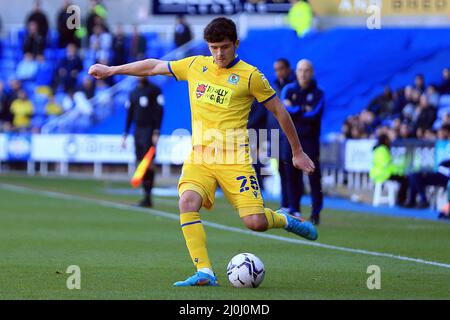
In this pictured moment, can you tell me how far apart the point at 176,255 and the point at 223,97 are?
2822mm

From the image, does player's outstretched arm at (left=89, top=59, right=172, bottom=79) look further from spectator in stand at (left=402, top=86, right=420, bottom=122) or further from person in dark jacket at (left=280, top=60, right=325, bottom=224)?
spectator in stand at (left=402, top=86, right=420, bottom=122)

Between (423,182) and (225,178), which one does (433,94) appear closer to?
(423,182)

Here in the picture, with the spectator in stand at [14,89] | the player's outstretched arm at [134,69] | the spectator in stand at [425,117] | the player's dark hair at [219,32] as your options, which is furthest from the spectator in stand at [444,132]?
the spectator in stand at [14,89]

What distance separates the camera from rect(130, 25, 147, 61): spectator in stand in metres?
35.6

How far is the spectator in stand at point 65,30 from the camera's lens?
1453 inches

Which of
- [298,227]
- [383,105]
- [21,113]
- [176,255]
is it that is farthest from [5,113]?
[298,227]

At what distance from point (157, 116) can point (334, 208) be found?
3625mm

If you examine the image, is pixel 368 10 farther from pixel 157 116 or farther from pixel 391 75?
pixel 157 116

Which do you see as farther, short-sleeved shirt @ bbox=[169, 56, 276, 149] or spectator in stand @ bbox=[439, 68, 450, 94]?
spectator in stand @ bbox=[439, 68, 450, 94]

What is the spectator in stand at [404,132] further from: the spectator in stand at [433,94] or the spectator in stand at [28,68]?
the spectator in stand at [28,68]

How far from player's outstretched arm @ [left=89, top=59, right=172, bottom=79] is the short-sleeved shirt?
9 centimetres

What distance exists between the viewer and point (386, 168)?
2175 centimetres

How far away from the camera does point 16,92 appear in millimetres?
34562

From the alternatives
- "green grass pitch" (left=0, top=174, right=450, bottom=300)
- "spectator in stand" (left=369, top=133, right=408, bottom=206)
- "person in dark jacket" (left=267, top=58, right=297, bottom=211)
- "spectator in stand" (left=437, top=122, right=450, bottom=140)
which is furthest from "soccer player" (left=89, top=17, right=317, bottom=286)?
"spectator in stand" (left=369, top=133, right=408, bottom=206)
